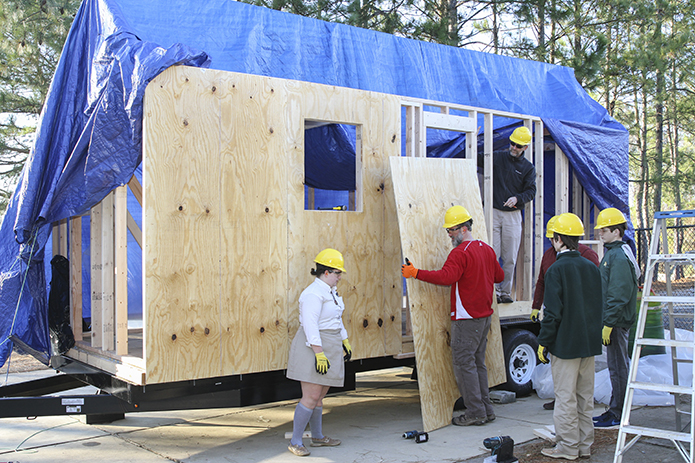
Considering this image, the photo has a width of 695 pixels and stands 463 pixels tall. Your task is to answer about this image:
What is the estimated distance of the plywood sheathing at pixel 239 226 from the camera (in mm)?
4680

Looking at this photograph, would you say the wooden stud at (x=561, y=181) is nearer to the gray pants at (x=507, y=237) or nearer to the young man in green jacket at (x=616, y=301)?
the gray pants at (x=507, y=237)

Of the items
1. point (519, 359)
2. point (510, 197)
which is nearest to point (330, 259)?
point (510, 197)

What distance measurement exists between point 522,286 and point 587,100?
3427mm

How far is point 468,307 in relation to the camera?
5.84m

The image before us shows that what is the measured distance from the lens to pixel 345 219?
5.73m

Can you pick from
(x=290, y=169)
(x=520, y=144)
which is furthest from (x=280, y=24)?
(x=520, y=144)

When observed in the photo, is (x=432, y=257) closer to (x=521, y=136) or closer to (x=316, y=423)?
(x=316, y=423)

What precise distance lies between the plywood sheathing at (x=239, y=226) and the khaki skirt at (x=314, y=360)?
0.81 feet

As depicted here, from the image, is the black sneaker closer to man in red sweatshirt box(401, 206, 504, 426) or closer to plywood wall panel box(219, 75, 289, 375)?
man in red sweatshirt box(401, 206, 504, 426)

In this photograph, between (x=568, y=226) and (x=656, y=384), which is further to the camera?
(x=568, y=226)

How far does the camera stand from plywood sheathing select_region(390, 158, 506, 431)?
583 cm

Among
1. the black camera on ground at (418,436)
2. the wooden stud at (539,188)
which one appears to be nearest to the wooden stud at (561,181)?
the wooden stud at (539,188)

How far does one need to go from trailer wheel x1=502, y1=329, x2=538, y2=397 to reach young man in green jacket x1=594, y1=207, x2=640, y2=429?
1175 mm

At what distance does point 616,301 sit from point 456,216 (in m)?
1.65
